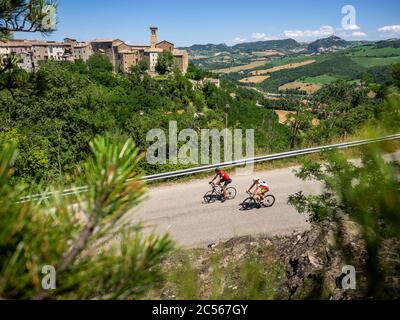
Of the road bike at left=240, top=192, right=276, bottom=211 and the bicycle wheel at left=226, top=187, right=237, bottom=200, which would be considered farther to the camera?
the bicycle wheel at left=226, top=187, right=237, bottom=200

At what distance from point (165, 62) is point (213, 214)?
11406 cm

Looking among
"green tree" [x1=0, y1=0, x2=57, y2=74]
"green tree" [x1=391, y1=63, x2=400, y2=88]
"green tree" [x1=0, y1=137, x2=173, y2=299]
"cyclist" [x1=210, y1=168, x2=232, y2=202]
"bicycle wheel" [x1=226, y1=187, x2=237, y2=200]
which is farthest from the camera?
"bicycle wheel" [x1=226, y1=187, x2=237, y2=200]

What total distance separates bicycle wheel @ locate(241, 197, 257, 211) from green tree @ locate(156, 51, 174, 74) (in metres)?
113

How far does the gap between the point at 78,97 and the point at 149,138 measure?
31.9ft

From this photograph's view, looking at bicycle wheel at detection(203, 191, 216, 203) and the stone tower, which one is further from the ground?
the stone tower

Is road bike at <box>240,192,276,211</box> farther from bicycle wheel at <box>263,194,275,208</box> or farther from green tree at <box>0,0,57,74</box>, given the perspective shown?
green tree at <box>0,0,57,74</box>

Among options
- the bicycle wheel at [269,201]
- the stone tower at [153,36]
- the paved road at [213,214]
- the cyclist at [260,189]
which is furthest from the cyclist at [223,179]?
the stone tower at [153,36]

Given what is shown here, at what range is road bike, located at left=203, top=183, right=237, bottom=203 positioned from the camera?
11906mm

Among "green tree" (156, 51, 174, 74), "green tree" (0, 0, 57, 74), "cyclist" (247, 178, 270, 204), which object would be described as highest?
"green tree" (156, 51, 174, 74)

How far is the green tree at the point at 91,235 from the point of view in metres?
1.26

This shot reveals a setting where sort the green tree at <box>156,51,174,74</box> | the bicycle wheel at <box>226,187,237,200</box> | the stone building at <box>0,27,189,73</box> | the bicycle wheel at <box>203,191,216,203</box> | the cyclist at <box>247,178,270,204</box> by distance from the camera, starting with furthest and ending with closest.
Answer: the stone building at <box>0,27,189,73</box> → the green tree at <box>156,51,174,74</box> → the bicycle wheel at <box>226,187,237,200</box> → the bicycle wheel at <box>203,191,216,203</box> → the cyclist at <box>247,178,270,204</box>

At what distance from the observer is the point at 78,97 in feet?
97.8

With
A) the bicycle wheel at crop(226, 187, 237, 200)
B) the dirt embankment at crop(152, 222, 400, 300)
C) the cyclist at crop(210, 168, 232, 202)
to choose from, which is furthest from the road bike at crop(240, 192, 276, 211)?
the dirt embankment at crop(152, 222, 400, 300)
